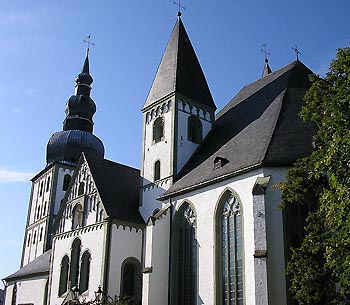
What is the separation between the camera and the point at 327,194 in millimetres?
12859

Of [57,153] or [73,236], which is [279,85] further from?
[57,153]

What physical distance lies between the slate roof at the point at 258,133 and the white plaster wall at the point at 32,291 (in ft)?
41.7

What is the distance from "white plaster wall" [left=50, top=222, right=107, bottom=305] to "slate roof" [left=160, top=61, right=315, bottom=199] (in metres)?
4.34

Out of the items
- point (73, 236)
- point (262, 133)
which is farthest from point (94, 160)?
point (262, 133)

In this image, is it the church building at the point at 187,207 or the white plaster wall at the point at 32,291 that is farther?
the white plaster wall at the point at 32,291

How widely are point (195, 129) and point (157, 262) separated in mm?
8487

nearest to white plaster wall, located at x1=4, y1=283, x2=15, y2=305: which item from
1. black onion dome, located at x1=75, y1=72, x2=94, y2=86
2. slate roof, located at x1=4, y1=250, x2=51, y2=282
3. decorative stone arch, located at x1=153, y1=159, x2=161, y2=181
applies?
slate roof, located at x1=4, y1=250, x2=51, y2=282

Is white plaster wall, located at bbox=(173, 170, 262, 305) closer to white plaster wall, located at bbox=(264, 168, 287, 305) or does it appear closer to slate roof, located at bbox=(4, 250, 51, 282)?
white plaster wall, located at bbox=(264, 168, 287, 305)

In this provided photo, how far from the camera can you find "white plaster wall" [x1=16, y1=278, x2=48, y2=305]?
3164cm

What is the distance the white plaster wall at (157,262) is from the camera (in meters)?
22.0

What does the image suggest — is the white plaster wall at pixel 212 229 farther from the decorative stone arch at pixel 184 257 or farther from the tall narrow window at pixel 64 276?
the tall narrow window at pixel 64 276

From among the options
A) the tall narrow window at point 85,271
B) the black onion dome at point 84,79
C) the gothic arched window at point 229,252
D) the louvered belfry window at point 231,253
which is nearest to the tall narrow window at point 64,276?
the tall narrow window at point 85,271

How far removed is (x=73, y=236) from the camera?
2811cm

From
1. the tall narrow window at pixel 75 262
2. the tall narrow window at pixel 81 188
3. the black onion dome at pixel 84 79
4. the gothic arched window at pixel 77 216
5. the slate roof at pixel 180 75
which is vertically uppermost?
the black onion dome at pixel 84 79
